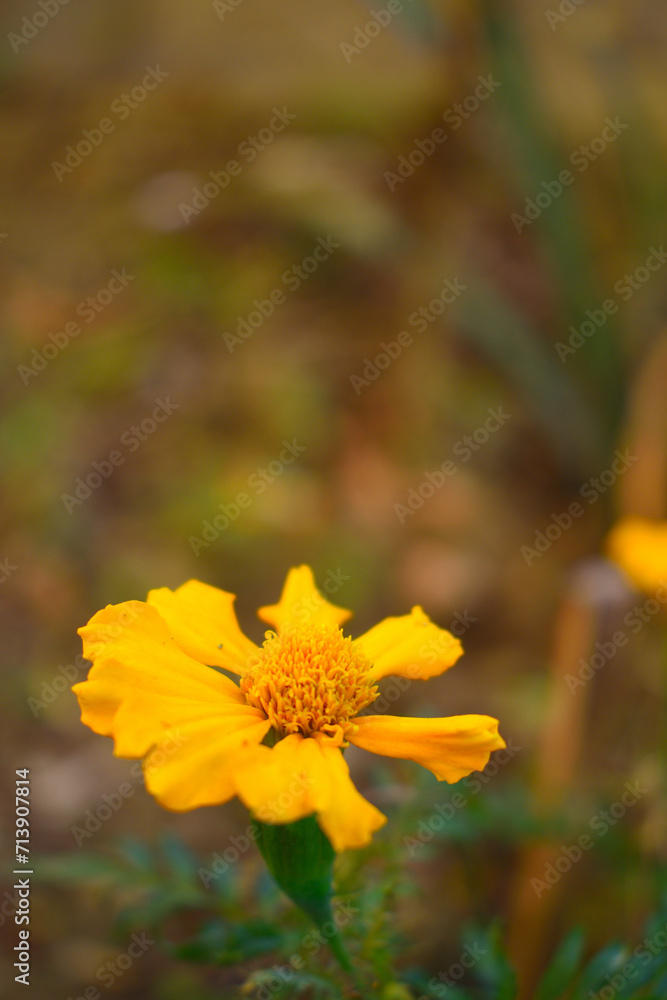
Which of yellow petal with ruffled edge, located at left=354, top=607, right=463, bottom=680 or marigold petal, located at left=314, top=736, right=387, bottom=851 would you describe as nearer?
marigold petal, located at left=314, top=736, right=387, bottom=851

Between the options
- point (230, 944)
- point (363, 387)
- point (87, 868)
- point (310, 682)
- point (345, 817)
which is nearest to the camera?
point (345, 817)

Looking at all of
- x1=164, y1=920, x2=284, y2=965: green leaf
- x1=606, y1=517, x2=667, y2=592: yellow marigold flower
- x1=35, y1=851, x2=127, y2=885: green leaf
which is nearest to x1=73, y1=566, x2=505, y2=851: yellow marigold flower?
x1=164, y1=920, x2=284, y2=965: green leaf

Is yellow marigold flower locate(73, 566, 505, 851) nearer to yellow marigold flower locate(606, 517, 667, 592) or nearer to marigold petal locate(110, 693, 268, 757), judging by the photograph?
marigold petal locate(110, 693, 268, 757)

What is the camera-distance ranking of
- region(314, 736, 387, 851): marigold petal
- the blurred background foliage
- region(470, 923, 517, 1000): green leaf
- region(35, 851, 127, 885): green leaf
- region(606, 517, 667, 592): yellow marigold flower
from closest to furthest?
region(314, 736, 387, 851): marigold petal < region(470, 923, 517, 1000): green leaf < region(35, 851, 127, 885): green leaf < region(606, 517, 667, 592): yellow marigold flower < the blurred background foliage

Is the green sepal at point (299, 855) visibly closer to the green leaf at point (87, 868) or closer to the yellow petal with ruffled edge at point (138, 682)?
the yellow petal with ruffled edge at point (138, 682)

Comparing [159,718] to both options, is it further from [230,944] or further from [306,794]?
[230,944]

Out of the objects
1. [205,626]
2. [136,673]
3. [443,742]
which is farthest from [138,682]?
[443,742]

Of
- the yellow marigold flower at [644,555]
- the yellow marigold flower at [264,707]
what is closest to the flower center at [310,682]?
the yellow marigold flower at [264,707]
